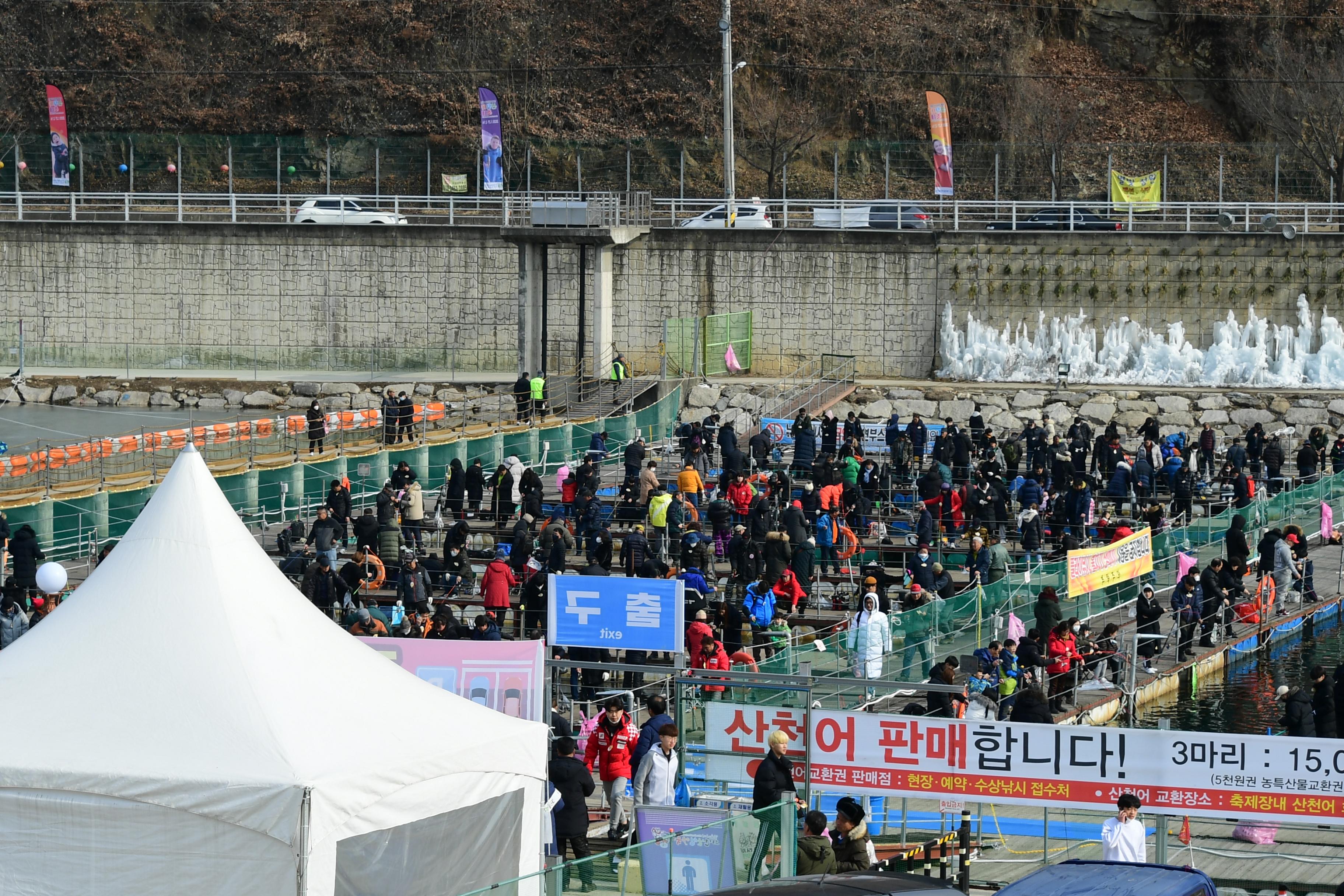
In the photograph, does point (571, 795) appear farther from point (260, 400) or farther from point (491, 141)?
point (491, 141)

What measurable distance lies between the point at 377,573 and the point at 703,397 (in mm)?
16776

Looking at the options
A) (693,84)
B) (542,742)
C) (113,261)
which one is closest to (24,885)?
(542,742)

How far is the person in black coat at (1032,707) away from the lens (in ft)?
50.4

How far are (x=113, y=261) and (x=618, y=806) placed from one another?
1336 inches

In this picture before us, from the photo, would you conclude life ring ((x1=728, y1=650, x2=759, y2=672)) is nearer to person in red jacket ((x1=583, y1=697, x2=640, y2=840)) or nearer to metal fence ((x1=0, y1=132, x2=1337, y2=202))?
person in red jacket ((x1=583, y1=697, x2=640, y2=840))

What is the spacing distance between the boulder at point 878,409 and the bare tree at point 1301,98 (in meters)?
18.8

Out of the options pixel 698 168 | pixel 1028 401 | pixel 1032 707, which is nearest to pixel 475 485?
pixel 1032 707

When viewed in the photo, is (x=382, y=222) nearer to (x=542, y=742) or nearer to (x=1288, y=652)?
(x=1288, y=652)

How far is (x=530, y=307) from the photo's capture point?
3953 centimetres

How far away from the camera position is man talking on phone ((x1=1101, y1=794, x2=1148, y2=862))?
11531 millimetres

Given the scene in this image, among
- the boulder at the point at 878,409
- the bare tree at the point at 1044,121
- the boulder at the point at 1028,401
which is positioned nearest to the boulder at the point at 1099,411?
the boulder at the point at 1028,401

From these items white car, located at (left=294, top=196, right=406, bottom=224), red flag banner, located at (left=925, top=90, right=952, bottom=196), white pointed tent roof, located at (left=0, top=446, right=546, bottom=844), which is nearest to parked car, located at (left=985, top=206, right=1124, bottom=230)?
red flag banner, located at (left=925, top=90, right=952, bottom=196)

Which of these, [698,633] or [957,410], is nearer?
[698,633]

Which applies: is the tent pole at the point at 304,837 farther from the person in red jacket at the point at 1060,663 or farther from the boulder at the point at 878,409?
the boulder at the point at 878,409
